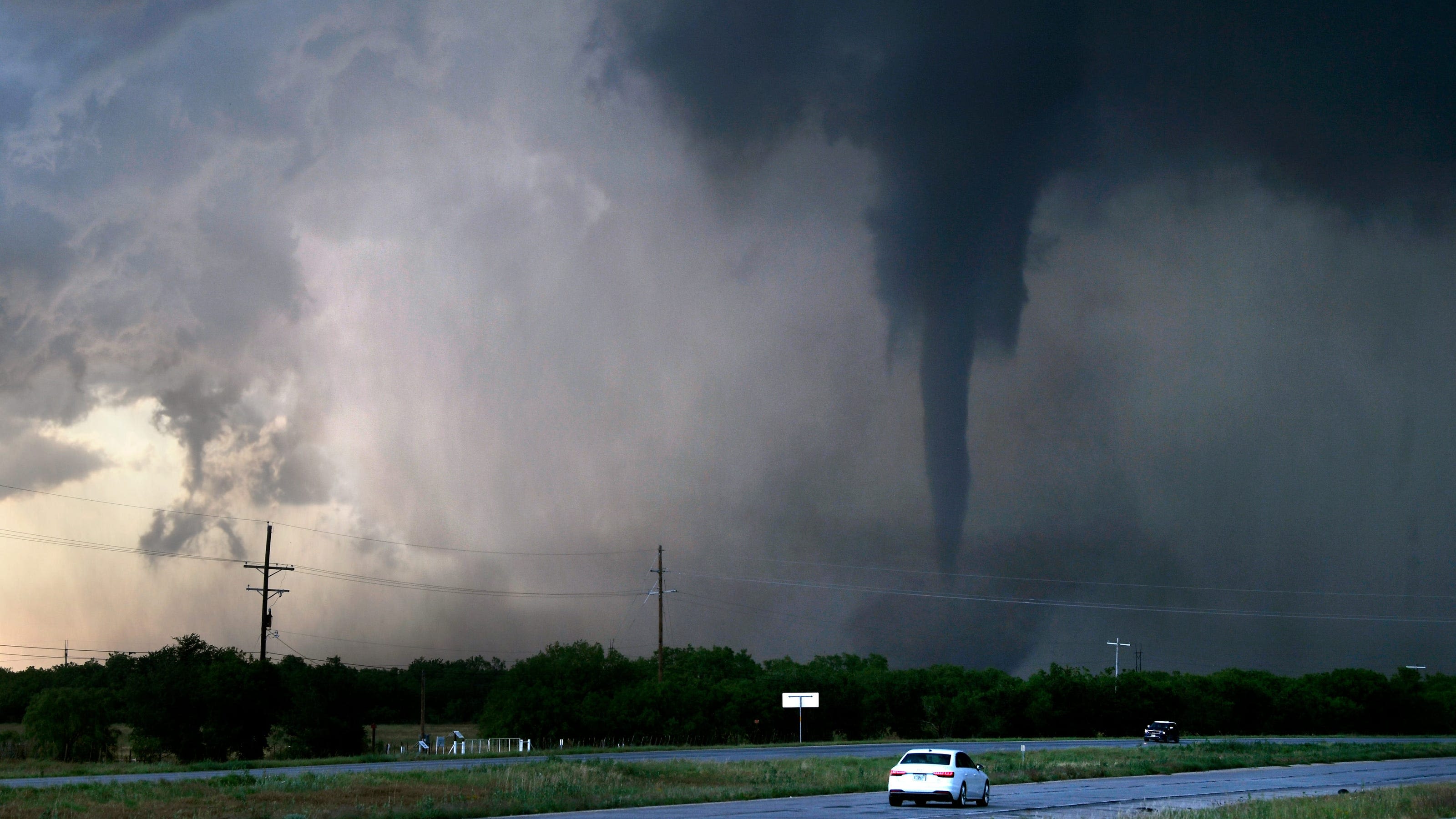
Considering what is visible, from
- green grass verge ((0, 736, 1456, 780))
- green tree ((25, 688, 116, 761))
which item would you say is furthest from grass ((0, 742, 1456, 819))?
green tree ((25, 688, 116, 761))

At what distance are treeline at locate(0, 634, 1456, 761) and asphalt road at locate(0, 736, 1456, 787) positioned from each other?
15582 mm

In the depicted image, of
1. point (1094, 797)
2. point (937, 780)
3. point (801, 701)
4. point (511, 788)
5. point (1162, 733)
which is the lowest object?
point (1162, 733)

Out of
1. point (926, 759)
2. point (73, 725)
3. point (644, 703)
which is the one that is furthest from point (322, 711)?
point (926, 759)

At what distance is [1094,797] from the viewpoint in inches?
1686

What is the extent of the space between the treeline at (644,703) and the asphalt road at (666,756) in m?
15.6

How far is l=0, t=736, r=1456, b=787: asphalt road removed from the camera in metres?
55.4

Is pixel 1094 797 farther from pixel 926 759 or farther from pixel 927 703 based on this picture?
pixel 927 703

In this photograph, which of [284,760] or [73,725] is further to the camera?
[73,725]

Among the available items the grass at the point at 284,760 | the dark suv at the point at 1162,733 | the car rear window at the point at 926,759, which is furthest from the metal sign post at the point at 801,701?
the car rear window at the point at 926,759

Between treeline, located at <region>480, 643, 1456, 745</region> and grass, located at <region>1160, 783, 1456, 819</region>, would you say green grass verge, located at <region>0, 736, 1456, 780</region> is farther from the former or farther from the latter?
grass, located at <region>1160, 783, 1456, 819</region>

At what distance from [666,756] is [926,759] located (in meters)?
40.2

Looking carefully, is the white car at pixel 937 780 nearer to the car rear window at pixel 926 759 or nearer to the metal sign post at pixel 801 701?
the car rear window at pixel 926 759

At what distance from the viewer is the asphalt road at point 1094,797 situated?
34.1 m

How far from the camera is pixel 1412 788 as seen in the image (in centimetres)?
4556
